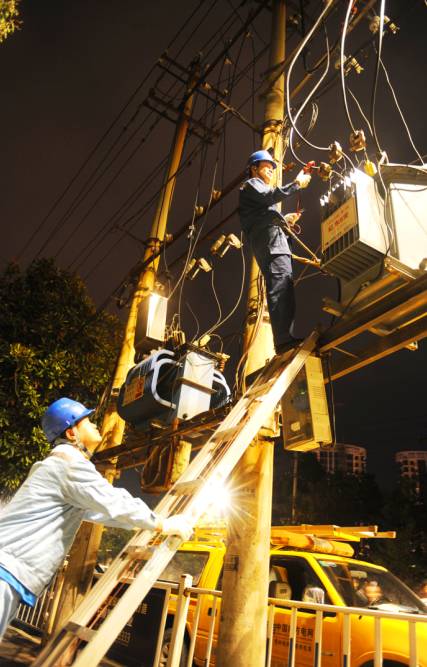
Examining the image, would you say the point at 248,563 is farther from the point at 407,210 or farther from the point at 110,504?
the point at 407,210

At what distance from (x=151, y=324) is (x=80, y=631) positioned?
20.0ft

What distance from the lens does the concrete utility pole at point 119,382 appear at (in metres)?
7.22

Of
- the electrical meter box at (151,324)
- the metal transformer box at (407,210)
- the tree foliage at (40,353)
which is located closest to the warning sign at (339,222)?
the metal transformer box at (407,210)

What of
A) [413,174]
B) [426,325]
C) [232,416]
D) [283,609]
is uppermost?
[413,174]

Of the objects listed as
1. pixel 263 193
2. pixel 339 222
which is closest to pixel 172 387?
pixel 263 193

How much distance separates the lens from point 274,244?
4.65m

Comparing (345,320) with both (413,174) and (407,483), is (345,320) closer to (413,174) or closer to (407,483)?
(413,174)

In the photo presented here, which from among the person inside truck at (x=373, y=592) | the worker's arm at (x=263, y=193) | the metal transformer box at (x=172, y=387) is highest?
the worker's arm at (x=263, y=193)

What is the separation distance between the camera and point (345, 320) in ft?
13.1

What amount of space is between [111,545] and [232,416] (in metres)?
57.3

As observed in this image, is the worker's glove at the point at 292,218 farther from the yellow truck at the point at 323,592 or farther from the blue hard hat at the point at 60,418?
the yellow truck at the point at 323,592

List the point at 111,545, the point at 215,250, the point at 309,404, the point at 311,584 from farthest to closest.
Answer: the point at 111,545 → the point at 215,250 → the point at 311,584 → the point at 309,404

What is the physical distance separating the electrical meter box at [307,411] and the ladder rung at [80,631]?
2.22 m

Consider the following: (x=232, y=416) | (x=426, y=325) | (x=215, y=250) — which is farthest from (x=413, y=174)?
(x=215, y=250)
